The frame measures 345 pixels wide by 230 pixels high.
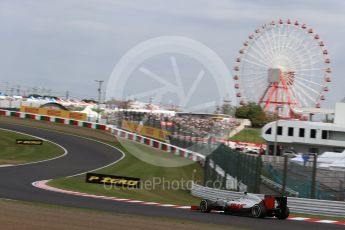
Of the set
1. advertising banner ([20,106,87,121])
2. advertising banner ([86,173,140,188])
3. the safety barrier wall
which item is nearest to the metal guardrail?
advertising banner ([86,173,140,188])

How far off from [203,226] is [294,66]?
7188 centimetres

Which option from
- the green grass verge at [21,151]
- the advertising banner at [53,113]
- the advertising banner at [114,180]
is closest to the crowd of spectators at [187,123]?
the advertising banner at [53,113]

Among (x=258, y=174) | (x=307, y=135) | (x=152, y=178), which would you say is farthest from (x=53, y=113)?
(x=258, y=174)

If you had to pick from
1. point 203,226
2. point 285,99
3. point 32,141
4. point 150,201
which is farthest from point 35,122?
point 203,226

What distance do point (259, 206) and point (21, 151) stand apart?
27.9m

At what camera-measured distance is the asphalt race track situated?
15.0 m

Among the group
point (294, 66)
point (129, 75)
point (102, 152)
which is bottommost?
point (102, 152)

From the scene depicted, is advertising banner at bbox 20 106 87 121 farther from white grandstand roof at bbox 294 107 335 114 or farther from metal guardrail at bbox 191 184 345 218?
metal guardrail at bbox 191 184 345 218

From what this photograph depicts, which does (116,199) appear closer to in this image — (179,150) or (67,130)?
(179,150)

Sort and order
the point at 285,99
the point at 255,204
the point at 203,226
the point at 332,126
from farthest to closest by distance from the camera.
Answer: the point at 285,99, the point at 332,126, the point at 255,204, the point at 203,226

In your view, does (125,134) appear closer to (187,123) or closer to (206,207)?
(187,123)

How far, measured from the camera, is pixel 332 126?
78.6 metres

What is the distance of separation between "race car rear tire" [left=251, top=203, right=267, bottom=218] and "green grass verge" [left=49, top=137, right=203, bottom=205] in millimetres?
5088

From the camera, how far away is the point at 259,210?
16109 mm
